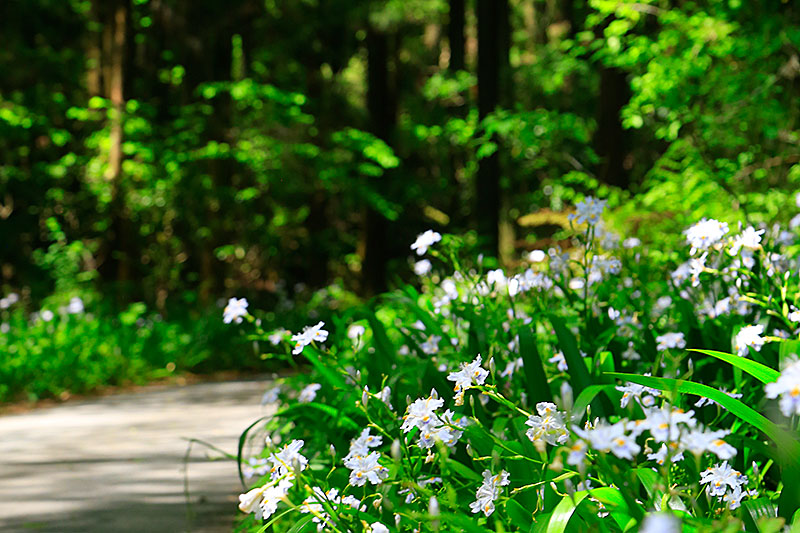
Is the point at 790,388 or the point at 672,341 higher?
the point at 790,388

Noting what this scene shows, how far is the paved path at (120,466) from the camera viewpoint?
318 centimetres

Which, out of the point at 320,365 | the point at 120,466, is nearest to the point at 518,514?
the point at 320,365

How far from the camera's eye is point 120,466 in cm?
413

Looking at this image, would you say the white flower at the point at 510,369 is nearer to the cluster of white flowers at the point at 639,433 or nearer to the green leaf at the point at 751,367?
the green leaf at the point at 751,367

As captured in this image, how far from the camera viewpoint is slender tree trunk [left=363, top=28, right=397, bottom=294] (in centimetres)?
1347

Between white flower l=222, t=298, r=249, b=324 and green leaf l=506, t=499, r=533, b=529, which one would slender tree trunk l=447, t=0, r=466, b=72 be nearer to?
white flower l=222, t=298, r=249, b=324

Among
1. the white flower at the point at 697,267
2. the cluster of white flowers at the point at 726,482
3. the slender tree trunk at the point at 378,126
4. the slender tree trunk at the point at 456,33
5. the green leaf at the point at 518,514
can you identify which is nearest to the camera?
the cluster of white flowers at the point at 726,482

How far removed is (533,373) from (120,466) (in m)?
2.58

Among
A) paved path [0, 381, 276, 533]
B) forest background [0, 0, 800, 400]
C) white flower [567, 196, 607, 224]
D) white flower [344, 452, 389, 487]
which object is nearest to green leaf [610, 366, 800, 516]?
white flower [344, 452, 389, 487]

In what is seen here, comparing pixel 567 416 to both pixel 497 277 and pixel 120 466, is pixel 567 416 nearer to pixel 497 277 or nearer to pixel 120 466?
pixel 497 277

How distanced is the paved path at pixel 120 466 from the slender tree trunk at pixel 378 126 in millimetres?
6837

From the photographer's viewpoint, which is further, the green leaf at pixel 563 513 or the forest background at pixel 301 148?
the forest background at pixel 301 148

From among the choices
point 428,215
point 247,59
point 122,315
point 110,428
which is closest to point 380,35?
point 247,59

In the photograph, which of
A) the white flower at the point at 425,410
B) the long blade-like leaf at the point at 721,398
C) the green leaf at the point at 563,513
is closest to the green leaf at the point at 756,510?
the long blade-like leaf at the point at 721,398
